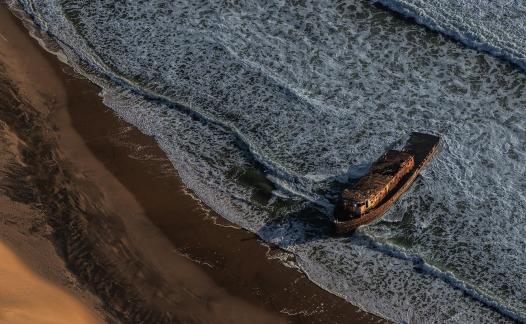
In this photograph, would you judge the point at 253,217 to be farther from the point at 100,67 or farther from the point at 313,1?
the point at 313,1

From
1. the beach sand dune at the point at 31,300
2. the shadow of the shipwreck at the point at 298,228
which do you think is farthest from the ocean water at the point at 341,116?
the beach sand dune at the point at 31,300

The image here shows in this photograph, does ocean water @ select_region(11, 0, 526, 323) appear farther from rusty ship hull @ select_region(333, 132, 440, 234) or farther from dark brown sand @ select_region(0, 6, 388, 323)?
dark brown sand @ select_region(0, 6, 388, 323)

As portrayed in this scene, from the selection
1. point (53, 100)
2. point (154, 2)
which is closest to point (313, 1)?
point (154, 2)

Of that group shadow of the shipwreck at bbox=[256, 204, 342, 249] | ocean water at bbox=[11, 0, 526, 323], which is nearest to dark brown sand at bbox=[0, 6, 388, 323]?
shadow of the shipwreck at bbox=[256, 204, 342, 249]

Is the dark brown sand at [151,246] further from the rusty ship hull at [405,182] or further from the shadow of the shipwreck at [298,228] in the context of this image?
the rusty ship hull at [405,182]

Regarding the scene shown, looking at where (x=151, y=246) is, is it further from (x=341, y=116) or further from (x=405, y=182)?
(x=341, y=116)
